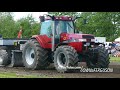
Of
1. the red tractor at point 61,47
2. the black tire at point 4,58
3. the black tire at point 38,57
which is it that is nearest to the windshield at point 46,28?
the red tractor at point 61,47

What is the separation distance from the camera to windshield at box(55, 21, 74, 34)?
44.2ft

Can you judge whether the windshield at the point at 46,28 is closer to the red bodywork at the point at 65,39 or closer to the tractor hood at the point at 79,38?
the red bodywork at the point at 65,39

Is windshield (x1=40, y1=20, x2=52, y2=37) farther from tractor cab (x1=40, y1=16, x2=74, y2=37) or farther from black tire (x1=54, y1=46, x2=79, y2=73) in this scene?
black tire (x1=54, y1=46, x2=79, y2=73)

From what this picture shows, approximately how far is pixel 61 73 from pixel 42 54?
1.30m

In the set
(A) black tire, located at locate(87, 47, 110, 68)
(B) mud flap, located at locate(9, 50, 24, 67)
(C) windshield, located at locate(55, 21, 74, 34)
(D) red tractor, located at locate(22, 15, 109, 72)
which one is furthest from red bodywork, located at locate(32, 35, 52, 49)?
(A) black tire, located at locate(87, 47, 110, 68)

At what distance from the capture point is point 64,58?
1270 centimetres


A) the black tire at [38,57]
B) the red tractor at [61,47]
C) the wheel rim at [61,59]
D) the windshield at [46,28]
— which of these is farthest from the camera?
the windshield at [46,28]

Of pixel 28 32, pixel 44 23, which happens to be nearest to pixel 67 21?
pixel 44 23

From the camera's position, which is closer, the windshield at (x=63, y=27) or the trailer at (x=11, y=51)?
the windshield at (x=63, y=27)

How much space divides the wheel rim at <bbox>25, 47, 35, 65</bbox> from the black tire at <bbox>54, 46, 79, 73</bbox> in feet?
5.01

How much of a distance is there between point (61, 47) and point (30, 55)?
209 cm

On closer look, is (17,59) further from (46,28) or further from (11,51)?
(46,28)

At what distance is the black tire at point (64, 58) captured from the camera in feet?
39.7

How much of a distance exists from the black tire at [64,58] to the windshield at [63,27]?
980mm
